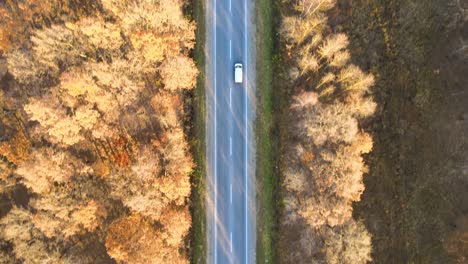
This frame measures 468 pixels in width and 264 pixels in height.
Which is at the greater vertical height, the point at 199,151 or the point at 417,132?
the point at 417,132

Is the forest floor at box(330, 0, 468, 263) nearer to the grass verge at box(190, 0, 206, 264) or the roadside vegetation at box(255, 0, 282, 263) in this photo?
the roadside vegetation at box(255, 0, 282, 263)

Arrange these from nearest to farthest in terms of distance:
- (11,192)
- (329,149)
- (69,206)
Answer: (329,149) < (69,206) < (11,192)

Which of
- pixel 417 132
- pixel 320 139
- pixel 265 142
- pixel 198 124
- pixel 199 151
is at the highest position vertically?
pixel 198 124

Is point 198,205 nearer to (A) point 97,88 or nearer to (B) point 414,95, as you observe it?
(A) point 97,88

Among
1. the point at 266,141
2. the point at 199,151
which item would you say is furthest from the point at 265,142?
the point at 199,151

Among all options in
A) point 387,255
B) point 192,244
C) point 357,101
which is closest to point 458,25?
point 357,101

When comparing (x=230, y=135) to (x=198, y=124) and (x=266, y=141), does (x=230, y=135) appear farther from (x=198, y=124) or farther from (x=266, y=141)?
(x=266, y=141)
